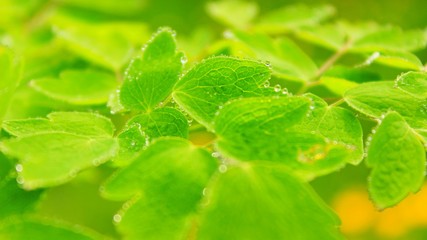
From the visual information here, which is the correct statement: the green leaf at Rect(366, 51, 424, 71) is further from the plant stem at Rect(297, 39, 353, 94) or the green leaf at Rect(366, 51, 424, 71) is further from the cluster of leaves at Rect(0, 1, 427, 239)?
the plant stem at Rect(297, 39, 353, 94)

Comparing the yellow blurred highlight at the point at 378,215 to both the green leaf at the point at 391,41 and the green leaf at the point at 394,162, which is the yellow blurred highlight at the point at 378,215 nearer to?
the green leaf at the point at 391,41

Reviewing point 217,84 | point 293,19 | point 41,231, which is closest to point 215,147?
point 217,84

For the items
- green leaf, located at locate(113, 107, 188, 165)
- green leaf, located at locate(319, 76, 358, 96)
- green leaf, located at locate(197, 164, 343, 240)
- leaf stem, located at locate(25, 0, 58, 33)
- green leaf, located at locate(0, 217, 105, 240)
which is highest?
leaf stem, located at locate(25, 0, 58, 33)

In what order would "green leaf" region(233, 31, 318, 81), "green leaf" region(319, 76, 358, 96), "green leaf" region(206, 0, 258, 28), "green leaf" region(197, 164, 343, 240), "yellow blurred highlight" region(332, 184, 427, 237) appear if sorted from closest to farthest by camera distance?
"green leaf" region(197, 164, 343, 240), "green leaf" region(319, 76, 358, 96), "green leaf" region(233, 31, 318, 81), "green leaf" region(206, 0, 258, 28), "yellow blurred highlight" region(332, 184, 427, 237)

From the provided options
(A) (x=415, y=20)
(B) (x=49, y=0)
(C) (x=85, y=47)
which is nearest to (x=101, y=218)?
(B) (x=49, y=0)

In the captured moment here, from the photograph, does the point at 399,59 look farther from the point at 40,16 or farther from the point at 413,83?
the point at 40,16

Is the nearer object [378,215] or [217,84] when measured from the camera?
[217,84]

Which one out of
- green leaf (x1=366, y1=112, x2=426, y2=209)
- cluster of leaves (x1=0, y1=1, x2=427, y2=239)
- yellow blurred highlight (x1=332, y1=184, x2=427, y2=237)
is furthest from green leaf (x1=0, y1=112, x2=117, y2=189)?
yellow blurred highlight (x1=332, y1=184, x2=427, y2=237)

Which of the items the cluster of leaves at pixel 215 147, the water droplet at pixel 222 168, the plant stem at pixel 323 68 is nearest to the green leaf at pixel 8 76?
the cluster of leaves at pixel 215 147
